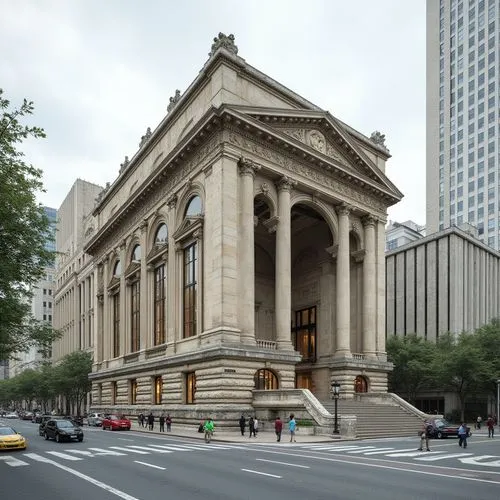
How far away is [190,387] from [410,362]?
2549 centimetres

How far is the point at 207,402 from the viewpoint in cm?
3909

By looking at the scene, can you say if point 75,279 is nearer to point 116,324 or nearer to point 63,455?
point 116,324

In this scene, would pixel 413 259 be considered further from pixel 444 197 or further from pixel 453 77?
pixel 453 77

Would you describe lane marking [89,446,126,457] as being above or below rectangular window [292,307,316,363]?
below

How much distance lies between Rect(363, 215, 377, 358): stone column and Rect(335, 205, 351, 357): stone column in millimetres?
2070

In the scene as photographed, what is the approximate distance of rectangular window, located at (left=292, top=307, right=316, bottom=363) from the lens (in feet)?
180

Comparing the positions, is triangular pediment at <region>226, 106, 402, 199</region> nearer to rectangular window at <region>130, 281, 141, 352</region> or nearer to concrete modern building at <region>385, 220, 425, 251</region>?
rectangular window at <region>130, 281, 141, 352</region>

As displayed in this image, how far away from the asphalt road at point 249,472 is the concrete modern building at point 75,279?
7128cm

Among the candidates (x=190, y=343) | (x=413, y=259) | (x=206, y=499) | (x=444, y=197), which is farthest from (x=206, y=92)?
(x=444, y=197)

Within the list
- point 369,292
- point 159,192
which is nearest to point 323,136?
point 369,292

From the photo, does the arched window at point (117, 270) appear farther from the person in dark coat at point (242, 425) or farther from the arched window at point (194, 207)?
the person in dark coat at point (242, 425)

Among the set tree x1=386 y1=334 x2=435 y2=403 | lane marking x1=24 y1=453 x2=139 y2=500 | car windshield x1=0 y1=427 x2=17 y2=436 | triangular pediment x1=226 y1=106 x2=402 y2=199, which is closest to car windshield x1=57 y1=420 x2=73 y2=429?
car windshield x1=0 y1=427 x2=17 y2=436

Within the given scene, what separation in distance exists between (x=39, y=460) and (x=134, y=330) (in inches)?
1413

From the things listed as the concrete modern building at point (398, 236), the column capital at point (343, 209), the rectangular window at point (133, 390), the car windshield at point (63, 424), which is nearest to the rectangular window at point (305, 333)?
the column capital at point (343, 209)
